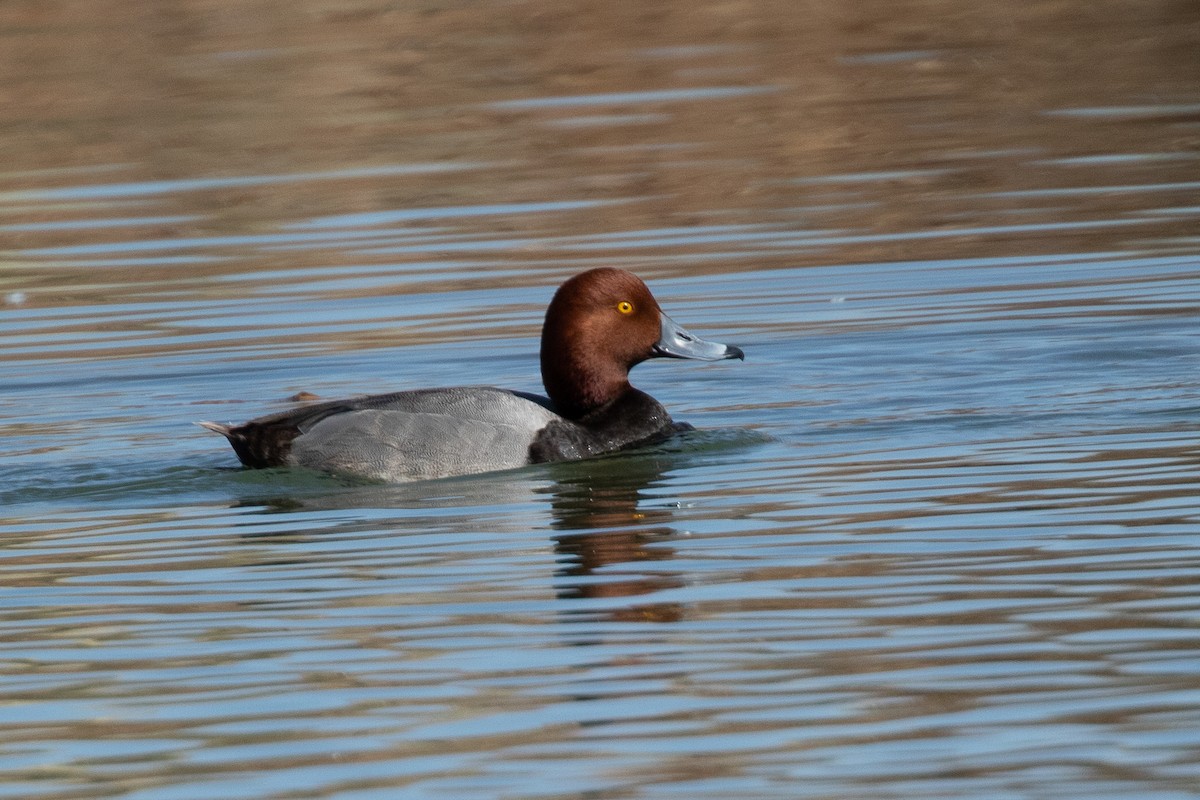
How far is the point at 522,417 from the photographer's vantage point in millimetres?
10008

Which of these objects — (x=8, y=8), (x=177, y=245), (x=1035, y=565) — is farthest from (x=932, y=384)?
(x=8, y=8)

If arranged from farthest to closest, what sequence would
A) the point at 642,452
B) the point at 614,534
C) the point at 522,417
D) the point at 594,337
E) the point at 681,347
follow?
the point at 681,347 < the point at 594,337 < the point at 642,452 < the point at 522,417 < the point at 614,534

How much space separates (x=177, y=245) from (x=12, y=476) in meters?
6.83

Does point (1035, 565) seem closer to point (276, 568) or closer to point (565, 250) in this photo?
point (276, 568)

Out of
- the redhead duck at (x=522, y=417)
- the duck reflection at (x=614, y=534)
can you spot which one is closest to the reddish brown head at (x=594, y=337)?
the redhead duck at (x=522, y=417)

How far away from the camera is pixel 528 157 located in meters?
19.8

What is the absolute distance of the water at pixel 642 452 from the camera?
5902 mm

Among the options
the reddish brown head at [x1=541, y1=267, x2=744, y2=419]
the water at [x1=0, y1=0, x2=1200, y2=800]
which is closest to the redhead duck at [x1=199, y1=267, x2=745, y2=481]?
the reddish brown head at [x1=541, y1=267, x2=744, y2=419]

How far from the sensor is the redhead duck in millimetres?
9820

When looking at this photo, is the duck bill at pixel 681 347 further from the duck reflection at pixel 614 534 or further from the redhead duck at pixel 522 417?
the duck reflection at pixel 614 534

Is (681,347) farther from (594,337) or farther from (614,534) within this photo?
(614,534)

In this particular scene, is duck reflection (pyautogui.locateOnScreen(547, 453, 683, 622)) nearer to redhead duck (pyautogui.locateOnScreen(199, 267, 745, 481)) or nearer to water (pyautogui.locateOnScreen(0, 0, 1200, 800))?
water (pyautogui.locateOnScreen(0, 0, 1200, 800))

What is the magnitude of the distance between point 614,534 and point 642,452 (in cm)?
171

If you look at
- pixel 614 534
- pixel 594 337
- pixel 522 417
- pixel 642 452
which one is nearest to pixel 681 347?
pixel 594 337
